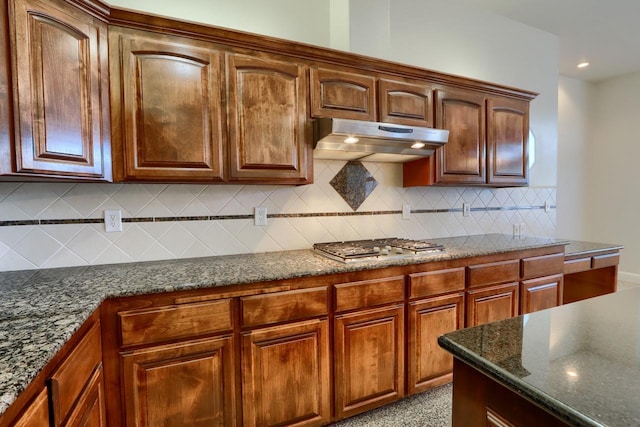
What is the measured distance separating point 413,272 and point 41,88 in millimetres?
2114

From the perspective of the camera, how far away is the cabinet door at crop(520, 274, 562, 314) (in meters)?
2.51

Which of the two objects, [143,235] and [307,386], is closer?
[307,386]

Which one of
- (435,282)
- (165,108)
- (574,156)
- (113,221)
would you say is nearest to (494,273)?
(435,282)

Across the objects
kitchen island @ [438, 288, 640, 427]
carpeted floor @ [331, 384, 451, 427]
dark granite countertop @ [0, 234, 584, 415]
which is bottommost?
carpeted floor @ [331, 384, 451, 427]

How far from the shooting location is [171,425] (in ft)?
4.93

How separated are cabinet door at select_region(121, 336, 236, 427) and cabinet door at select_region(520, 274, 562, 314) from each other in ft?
7.38

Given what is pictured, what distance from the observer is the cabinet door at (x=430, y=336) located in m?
2.04

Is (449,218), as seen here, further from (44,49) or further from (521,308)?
(44,49)

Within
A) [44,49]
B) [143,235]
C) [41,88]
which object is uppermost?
[44,49]

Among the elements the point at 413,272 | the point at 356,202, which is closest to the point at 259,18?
the point at 356,202

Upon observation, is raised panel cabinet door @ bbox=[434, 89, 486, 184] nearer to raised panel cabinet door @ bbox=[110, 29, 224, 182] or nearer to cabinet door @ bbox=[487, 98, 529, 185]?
cabinet door @ bbox=[487, 98, 529, 185]

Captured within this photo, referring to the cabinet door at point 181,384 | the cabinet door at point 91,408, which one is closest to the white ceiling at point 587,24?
the cabinet door at point 181,384

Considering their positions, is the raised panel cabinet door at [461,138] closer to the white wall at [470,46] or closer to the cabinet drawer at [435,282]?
the white wall at [470,46]

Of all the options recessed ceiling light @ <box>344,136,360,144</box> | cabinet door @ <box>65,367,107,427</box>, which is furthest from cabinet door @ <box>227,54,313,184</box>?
cabinet door @ <box>65,367,107,427</box>
